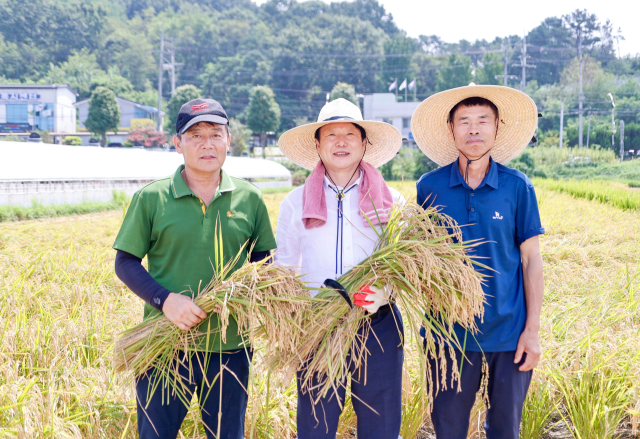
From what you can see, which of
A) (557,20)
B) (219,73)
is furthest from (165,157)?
(557,20)

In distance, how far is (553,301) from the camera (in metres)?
3.69

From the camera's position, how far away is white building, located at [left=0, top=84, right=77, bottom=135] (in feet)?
127

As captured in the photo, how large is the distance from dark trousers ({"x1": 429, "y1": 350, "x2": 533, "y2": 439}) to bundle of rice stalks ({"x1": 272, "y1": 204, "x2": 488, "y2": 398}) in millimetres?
138

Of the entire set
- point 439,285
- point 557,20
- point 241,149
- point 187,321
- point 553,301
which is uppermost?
point 557,20

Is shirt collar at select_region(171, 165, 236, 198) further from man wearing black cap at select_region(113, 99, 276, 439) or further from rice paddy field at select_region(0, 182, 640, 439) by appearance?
rice paddy field at select_region(0, 182, 640, 439)

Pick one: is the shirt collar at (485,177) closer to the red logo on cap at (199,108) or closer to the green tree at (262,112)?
the red logo on cap at (199,108)

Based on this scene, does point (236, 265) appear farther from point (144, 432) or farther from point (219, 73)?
point (219, 73)

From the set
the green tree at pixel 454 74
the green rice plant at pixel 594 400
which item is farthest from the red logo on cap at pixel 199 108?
the green tree at pixel 454 74

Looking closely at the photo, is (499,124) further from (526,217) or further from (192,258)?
(192,258)

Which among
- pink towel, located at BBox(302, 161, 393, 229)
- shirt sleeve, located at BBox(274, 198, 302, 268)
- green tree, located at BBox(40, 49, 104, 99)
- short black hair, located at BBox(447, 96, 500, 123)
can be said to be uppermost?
green tree, located at BBox(40, 49, 104, 99)

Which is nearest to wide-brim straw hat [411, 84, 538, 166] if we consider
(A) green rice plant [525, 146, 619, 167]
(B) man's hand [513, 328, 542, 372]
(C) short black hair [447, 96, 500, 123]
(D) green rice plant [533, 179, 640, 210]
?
(C) short black hair [447, 96, 500, 123]

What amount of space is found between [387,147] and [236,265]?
0.90 meters

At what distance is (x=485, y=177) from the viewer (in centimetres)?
176

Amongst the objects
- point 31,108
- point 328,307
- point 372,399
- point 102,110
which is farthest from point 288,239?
point 31,108
